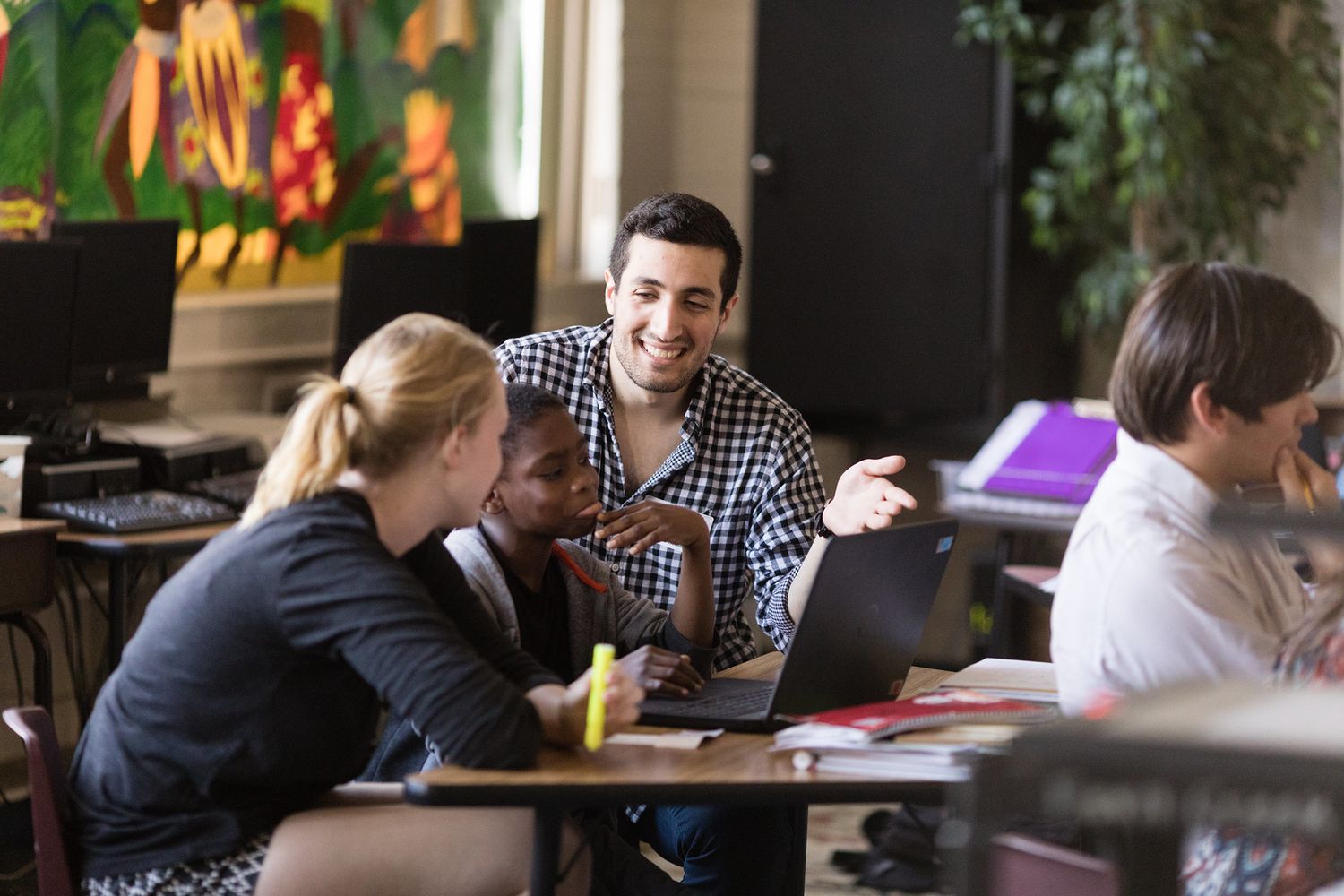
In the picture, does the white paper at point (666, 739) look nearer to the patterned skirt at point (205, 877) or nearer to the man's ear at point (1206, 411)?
the patterned skirt at point (205, 877)

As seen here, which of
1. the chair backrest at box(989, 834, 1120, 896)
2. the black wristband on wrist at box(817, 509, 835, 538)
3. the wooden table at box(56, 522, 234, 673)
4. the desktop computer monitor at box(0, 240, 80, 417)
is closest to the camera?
the chair backrest at box(989, 834, 1120, 896)

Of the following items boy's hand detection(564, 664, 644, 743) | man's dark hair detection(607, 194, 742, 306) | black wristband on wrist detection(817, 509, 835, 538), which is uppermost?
man's dark hair detection(607, 194, 742, 306)

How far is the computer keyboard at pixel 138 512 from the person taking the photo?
3420 mm

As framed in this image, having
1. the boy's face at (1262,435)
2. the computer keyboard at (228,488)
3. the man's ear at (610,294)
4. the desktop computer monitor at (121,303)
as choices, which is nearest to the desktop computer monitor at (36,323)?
the desktop computer monitor at (121,303)

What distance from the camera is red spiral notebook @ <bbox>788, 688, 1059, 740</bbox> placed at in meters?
1.87

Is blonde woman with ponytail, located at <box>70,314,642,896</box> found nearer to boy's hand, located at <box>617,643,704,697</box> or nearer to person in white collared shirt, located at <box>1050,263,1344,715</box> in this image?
boy's hand, located at <box>617,643,704,697</box>

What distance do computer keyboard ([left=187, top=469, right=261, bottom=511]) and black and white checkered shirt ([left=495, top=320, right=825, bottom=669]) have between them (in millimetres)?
1251

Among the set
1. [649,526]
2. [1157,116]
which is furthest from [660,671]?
[1157,116]

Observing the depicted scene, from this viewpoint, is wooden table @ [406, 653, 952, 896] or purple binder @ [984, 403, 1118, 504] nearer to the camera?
wooden table @ [406, 653, 952, 896]

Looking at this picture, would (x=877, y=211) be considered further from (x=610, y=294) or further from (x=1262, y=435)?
(x=1262, y=435)

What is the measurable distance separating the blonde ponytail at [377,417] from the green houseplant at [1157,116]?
3.67 meters

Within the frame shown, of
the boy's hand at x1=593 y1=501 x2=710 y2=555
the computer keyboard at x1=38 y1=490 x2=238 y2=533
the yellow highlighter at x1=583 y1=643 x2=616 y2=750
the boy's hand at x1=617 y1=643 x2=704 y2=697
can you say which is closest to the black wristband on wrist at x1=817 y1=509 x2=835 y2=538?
the boy's hand at x1=593 y1=501 x2=710 y2=555

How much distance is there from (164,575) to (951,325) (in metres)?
2.76

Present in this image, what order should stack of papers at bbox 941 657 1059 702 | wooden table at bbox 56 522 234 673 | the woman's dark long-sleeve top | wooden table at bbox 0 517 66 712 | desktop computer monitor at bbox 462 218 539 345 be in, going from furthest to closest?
desktop computer monitor at bbox 462 218 539 345 → wooden table at bbox 56 522 234 673 → wooden table at bbox 0 517 66 712 → stack of papers at bbox 941 657 1059 702 → the woman's dark long-sleeve top
